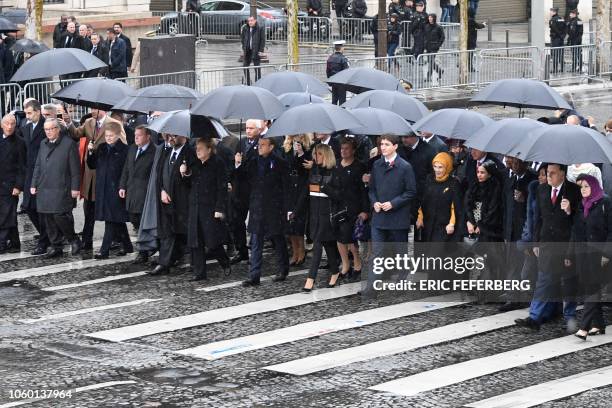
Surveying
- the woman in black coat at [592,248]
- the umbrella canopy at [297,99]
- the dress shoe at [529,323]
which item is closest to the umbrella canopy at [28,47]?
the umbrella canopy at [297,99]

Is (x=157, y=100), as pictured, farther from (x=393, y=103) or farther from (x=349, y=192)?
(x=349, y=192)

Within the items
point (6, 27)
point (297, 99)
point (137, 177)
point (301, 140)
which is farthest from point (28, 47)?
point (301, 140)

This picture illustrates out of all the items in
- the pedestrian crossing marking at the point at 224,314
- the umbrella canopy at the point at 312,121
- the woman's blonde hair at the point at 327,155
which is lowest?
the pedestrian crossing marking at the point at 224,314

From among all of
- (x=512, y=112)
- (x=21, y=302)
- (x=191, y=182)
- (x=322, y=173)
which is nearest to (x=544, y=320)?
(x=322, y=173)

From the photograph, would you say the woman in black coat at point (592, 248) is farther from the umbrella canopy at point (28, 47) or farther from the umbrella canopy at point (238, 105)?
the umbrella canopy at point (28, 47)

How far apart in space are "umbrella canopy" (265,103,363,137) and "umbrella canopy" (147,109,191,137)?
1.00m

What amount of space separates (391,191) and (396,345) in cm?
235

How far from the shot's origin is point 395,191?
49.7ft

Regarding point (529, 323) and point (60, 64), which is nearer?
point (529, 323)

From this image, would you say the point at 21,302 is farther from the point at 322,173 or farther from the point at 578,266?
the point at 578,266

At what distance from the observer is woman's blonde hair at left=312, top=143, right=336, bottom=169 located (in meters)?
15.6

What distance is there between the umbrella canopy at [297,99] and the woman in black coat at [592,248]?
4.42m

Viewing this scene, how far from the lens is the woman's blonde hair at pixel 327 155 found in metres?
15.6

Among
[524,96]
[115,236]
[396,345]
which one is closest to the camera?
[396,345]
